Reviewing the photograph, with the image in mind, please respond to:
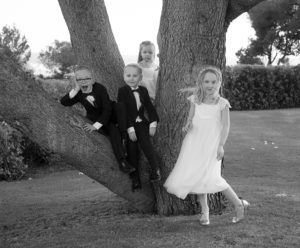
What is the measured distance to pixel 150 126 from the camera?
210 inches

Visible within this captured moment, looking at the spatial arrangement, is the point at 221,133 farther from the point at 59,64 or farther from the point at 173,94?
the point at 59,64

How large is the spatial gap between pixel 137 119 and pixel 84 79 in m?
0.66

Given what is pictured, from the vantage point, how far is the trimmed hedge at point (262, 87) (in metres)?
22.7

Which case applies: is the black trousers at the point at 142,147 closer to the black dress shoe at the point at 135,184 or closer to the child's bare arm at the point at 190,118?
the black dress shoe at the point at 135,184

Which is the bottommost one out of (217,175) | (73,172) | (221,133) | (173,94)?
(73,172)

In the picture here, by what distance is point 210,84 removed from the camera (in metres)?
5.08

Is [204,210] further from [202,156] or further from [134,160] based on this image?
[134,160]

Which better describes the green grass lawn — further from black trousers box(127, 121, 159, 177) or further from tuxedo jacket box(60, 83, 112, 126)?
tuxedo jacket box(60, 83, 112, 126)

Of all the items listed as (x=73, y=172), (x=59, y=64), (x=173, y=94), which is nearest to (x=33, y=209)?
(x=173, y=94)

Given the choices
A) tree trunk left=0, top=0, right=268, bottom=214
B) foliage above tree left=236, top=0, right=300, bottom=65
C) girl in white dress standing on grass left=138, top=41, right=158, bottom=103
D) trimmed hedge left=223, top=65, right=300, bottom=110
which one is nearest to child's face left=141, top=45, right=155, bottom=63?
girl in white dress standing on grass left=138, top=41, right=158, bottom=103

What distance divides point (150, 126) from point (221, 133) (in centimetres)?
71

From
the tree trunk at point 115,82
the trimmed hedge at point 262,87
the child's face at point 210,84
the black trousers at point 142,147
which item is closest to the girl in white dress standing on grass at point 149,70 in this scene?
the tree trunk at point 115,82

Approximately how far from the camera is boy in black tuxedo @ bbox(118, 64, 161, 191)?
5277mm

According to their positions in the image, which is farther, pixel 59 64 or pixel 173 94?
pixel 59 64
